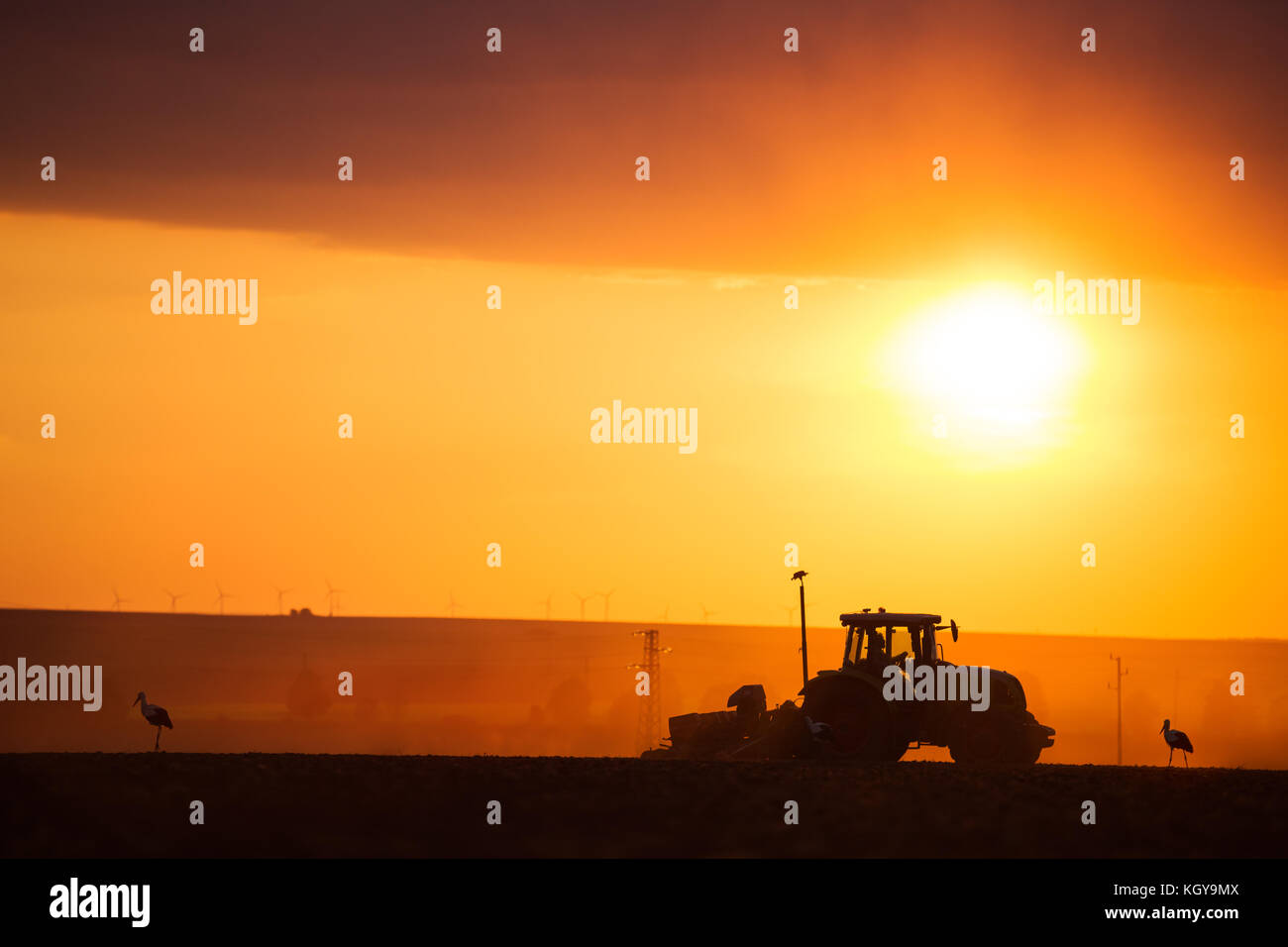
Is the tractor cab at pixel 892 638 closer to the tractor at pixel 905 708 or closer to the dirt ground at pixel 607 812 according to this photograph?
the tractor at pixel 905 708

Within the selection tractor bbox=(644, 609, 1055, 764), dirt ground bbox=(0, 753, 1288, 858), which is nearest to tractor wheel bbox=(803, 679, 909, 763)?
tractor bbox=(644, 609, 1055, 764)

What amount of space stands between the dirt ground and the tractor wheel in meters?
3.70

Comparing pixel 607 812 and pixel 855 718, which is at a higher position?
pixel 855 718

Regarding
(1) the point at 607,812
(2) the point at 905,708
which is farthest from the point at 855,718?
(1) the point at 607,812

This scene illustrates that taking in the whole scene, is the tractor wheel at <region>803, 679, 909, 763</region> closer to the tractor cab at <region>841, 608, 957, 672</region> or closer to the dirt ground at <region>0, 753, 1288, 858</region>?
the tractor cab at <region>841, 608, 957, 672</region>

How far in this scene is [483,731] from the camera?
16125 centimetres

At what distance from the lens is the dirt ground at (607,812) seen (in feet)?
62.1

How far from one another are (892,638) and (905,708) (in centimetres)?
164

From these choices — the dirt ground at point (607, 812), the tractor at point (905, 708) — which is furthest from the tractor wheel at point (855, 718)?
the dirt ground at point (607, 812)

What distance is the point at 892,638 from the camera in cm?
3017

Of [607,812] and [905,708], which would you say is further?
[905,708]

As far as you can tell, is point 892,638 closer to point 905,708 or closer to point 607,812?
point 905,708

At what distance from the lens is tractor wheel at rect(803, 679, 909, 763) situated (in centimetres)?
2873

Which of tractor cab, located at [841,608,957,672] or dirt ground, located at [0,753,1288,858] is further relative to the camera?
tractor cab, located at [841,608,957,672]
